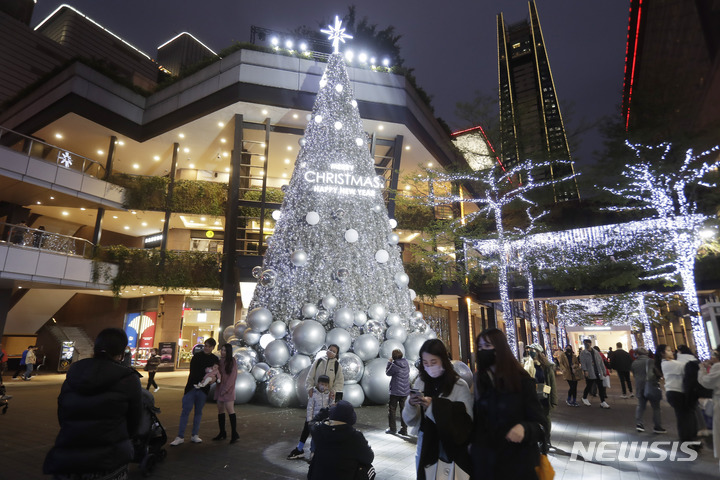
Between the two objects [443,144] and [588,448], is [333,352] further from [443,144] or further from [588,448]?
[443,144]

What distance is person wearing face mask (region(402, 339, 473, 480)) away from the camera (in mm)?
2143

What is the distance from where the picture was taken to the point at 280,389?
8414mm

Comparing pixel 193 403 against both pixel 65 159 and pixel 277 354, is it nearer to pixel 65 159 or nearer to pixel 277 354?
pixel 277 354

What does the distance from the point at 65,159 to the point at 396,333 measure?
1632 centimetres

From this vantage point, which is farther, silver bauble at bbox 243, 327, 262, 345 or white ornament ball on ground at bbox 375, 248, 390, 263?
white ornament ball on ground at bbox 375, 248, 390, 263

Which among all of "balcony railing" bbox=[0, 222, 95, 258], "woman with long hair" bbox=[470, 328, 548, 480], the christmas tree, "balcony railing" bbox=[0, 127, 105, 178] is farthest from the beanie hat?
"balcony railing" bbox=[0, 127, 105, 178]

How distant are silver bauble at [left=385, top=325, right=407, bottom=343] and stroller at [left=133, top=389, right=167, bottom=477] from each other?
5.60m

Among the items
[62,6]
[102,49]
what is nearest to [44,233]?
[102,49]

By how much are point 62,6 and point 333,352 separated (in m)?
54.9

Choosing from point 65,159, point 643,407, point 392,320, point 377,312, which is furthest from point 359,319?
point 65,159

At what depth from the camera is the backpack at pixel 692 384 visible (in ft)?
18.3

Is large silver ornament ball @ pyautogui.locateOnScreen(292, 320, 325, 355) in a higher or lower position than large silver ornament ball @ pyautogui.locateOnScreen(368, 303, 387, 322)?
A: lower

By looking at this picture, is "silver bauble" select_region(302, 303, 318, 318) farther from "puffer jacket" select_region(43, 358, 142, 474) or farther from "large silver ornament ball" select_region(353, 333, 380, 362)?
"puffer jacket" select_region(43, 358, 142, 474)

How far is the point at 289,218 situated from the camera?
10.4 metres
